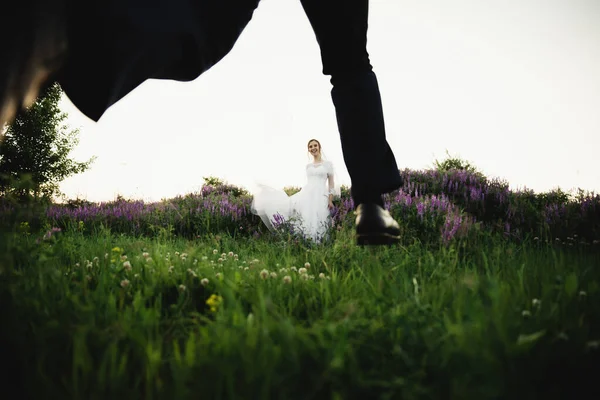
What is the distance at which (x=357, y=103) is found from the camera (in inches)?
75.5

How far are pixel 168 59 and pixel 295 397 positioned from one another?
1.74 m

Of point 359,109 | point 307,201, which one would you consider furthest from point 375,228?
point 307,201

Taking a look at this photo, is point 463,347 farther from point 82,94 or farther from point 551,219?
point 551,219

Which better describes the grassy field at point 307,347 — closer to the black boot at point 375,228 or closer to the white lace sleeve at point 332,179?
the black boot at point 375,228

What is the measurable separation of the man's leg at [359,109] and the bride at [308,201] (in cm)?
444

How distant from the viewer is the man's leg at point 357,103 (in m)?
1.86

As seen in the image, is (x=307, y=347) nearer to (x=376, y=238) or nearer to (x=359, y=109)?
(x=376, y=238)

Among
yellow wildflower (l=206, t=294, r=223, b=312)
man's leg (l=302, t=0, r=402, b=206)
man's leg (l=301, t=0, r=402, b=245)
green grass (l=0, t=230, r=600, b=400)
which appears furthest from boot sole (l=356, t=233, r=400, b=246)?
yellow wildflower (l=206, t=294, r=223, b=312)

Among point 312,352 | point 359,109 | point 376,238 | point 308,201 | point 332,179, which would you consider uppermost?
point 332,179

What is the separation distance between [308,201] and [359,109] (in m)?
6.41

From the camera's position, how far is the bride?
7.38m

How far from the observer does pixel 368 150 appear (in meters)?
1.95

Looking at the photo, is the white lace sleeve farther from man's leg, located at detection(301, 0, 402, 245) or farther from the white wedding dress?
man's leg, located at detection(301, 0, 402, 245)

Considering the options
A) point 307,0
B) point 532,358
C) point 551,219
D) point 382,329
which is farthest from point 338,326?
point 551,219
